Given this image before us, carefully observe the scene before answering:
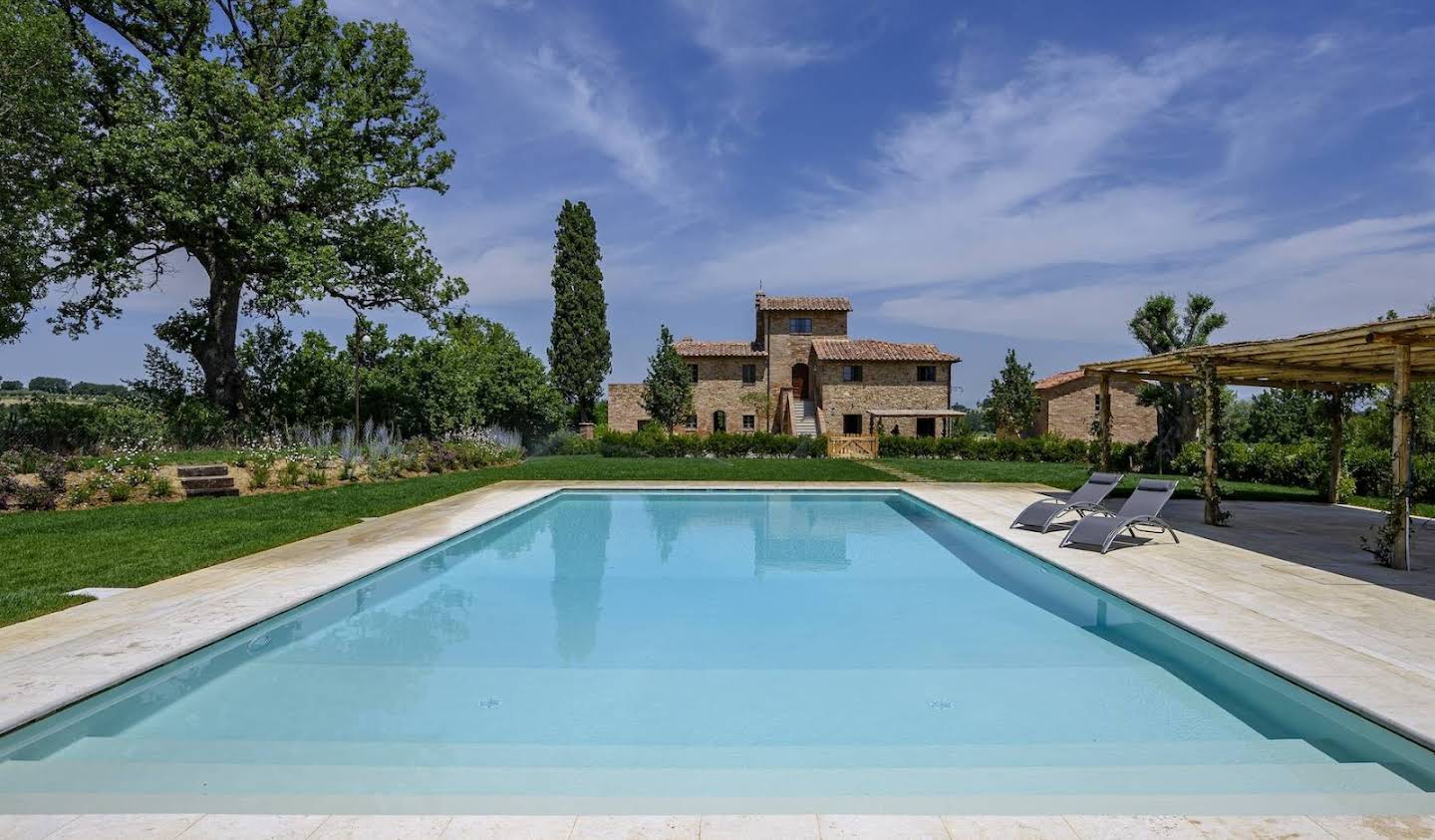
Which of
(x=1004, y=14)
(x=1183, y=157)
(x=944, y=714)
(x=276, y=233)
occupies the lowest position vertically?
(x=944, y=714)

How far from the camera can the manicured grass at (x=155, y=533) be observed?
661 cm

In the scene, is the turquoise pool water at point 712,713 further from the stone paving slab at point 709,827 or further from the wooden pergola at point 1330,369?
the wooden pergola at point 1330,369

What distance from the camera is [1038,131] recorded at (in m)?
17.2

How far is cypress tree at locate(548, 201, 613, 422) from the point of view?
36.2m

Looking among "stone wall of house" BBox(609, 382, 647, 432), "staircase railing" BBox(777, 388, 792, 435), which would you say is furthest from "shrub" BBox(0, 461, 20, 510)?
"staircase railing" BBox(777, 388, 792, 435)

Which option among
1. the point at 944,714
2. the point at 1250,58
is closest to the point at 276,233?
the point at 944,714

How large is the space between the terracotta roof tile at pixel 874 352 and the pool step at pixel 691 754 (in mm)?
30596

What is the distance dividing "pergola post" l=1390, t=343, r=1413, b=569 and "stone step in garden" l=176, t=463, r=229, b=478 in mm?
16927

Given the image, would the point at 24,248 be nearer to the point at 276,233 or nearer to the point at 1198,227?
the point at 276,233

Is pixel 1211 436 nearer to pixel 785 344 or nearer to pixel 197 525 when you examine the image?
pixel 197 525

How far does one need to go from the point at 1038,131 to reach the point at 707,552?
13406 millimetres

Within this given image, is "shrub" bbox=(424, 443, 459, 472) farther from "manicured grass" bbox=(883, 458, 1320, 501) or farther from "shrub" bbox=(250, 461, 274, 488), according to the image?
"manicured grass" bbox=(883, 458, 1320, 501)

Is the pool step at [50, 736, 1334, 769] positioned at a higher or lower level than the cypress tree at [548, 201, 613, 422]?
lower

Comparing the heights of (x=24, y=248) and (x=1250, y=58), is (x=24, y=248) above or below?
below
